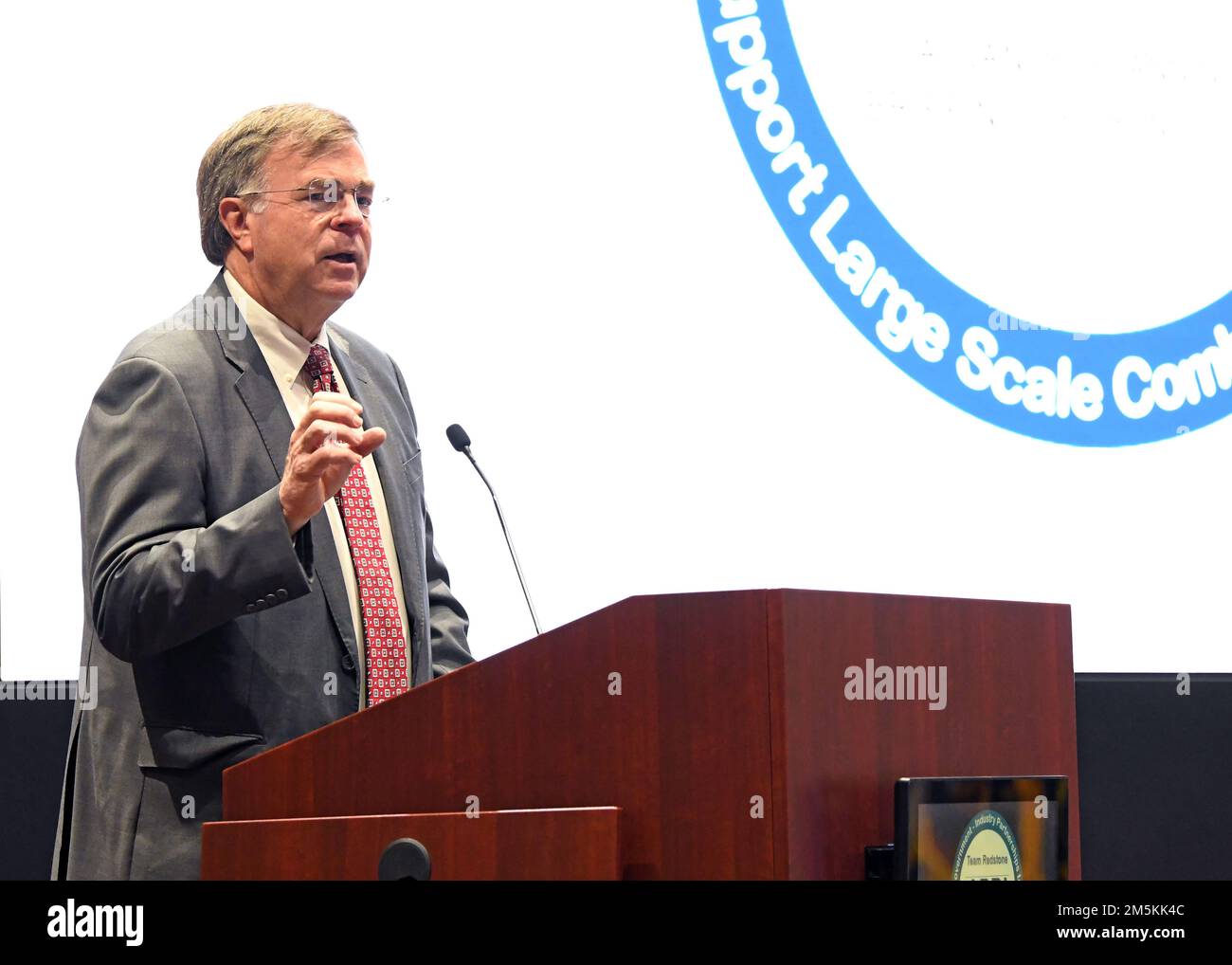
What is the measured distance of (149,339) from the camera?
1916 mm

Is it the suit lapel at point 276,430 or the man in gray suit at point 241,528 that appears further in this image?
the suit lapel at point 276,430

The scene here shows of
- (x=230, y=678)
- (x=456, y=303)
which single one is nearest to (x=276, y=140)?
(x=230, y=678)

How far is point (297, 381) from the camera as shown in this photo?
2.02 meters

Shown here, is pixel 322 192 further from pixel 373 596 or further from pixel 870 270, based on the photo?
pixel 870 270

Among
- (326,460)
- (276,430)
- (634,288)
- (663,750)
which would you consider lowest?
(663,750)

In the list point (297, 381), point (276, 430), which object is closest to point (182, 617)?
point (276, 430)

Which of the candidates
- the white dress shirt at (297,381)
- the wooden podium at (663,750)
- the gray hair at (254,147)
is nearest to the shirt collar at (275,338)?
the white dress shirt at (297,381)

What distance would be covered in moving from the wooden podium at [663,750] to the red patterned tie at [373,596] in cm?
46

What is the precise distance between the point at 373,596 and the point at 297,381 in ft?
1.07

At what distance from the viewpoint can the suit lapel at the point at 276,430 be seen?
6.09 feet

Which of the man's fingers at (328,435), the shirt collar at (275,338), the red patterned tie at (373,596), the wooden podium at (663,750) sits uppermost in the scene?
the shirt collar at (275,338)

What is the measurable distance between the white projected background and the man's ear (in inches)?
32.3

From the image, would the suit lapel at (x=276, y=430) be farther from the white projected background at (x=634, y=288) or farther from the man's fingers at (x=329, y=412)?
the white projected background at (x=634, y=288)

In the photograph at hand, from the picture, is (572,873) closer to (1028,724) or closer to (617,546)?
(1028,724)
